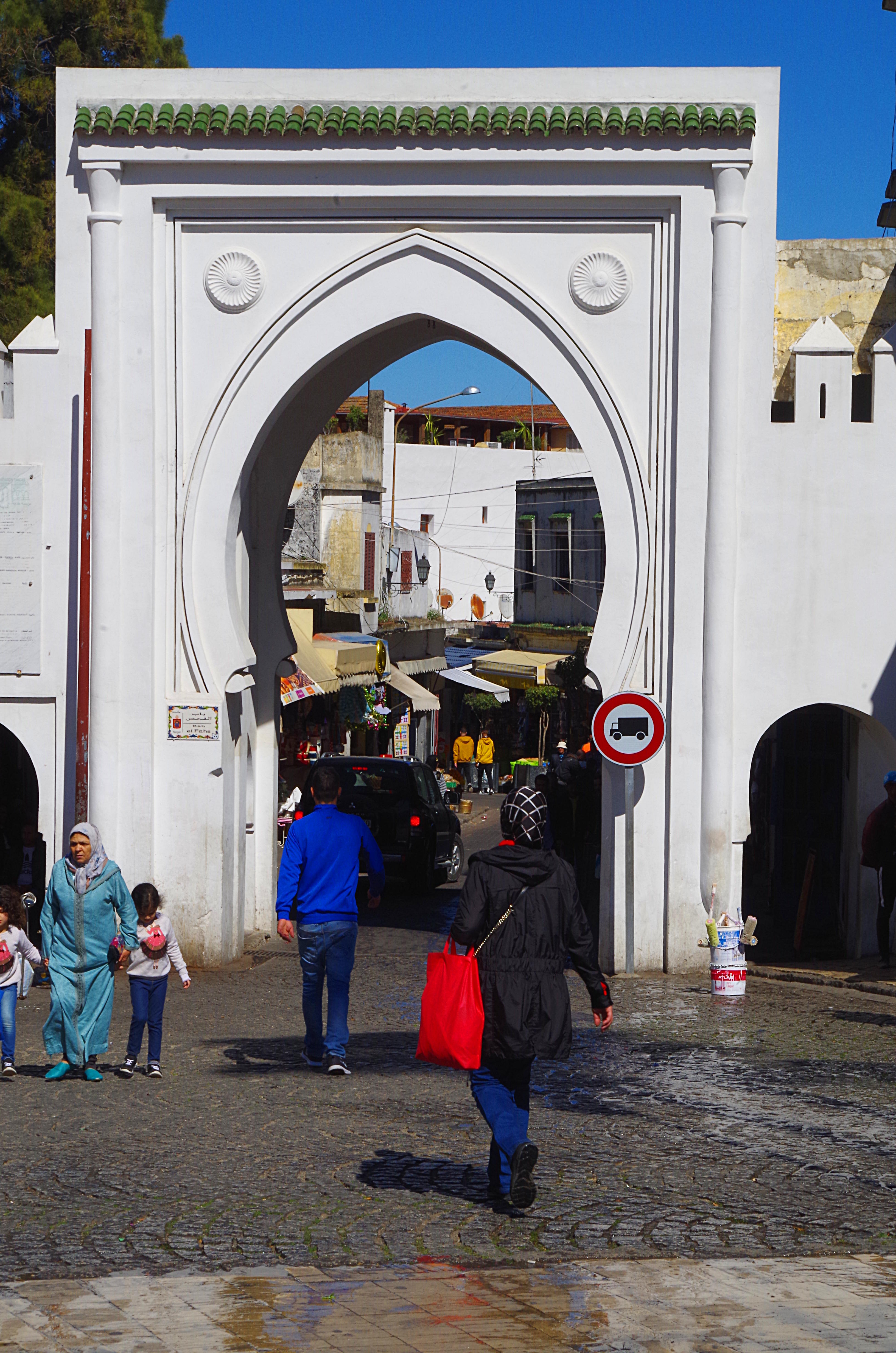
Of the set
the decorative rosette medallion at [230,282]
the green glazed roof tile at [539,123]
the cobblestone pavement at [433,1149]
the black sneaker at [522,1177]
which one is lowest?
the cobblestone pavement at [433,1149]

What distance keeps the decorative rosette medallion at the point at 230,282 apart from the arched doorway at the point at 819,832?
5.51 metres

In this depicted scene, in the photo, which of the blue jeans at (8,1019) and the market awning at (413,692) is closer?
the blue jeans at (8,1019)

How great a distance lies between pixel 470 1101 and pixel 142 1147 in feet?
6.00

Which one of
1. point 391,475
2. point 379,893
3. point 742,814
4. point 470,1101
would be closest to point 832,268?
point 742,814

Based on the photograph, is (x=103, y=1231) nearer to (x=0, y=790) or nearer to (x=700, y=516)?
(x=700, y=516)

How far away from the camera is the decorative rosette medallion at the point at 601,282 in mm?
12898

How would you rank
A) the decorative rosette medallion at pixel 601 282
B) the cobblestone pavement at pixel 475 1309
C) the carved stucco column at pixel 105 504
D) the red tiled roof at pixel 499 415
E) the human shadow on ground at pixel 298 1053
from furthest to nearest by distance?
1. the red tiled roof at pixel 499 415
2. the decorative rosette medallion at pixel 601 282
3. the carved stucco column at pixel 105 504
4. the human shadow on ground at pixel 298 1053
5. the cobblestone pavement at pixel 475 1309

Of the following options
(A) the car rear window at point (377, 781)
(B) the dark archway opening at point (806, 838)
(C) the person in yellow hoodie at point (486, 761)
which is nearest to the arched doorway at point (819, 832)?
(B) the dark archway opening at point (806, 838)

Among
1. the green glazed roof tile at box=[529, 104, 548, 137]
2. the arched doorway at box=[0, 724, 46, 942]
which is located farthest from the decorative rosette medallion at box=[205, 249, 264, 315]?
the arched doorway at box=[0, 724, 46, 942]

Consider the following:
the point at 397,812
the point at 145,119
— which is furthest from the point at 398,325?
the point at 397,812

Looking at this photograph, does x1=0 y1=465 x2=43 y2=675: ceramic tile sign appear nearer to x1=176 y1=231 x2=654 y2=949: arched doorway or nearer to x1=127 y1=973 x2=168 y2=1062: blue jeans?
x1=176 y1=231 x2=654 y2=949: arched doorway

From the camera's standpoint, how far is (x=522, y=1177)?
6023 millimetres

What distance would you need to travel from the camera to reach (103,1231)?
5957mm

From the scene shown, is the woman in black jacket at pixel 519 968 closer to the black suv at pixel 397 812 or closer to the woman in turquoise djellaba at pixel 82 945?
the woman in turquoise djellaba at pixel 82 945
